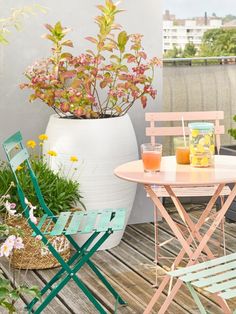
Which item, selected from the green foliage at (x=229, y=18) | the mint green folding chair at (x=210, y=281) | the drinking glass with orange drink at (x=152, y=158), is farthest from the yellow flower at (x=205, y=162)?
the green foliage at (x=229, y=18)

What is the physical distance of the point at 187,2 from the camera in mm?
6402

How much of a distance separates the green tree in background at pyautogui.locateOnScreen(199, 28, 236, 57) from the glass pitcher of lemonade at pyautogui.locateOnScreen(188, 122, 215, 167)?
8.07 ft

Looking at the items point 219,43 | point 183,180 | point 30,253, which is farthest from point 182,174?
point 219,43

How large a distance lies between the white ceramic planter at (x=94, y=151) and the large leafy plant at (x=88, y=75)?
106 mm

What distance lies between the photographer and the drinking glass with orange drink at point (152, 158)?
156 inches

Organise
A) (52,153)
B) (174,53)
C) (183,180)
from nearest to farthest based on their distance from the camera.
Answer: (183,180)
(52,153)
(174,53)

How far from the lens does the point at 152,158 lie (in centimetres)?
396

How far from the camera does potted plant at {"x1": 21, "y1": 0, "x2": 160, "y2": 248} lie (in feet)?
17.0

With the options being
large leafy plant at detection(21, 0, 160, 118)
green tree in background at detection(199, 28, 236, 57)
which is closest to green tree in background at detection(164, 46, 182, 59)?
green tree in background at detection(199, 28, 236, 57)

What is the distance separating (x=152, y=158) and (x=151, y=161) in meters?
0.02

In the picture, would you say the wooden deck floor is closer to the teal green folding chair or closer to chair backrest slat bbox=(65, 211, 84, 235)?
the teal green folding chair

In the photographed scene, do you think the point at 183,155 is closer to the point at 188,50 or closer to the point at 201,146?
the point at 201,146

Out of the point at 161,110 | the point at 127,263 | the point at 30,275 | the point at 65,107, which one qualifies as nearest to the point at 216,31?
the point at 161,110

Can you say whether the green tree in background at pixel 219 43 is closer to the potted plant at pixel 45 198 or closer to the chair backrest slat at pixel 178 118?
the chair backrest slat at pixel 178 118
